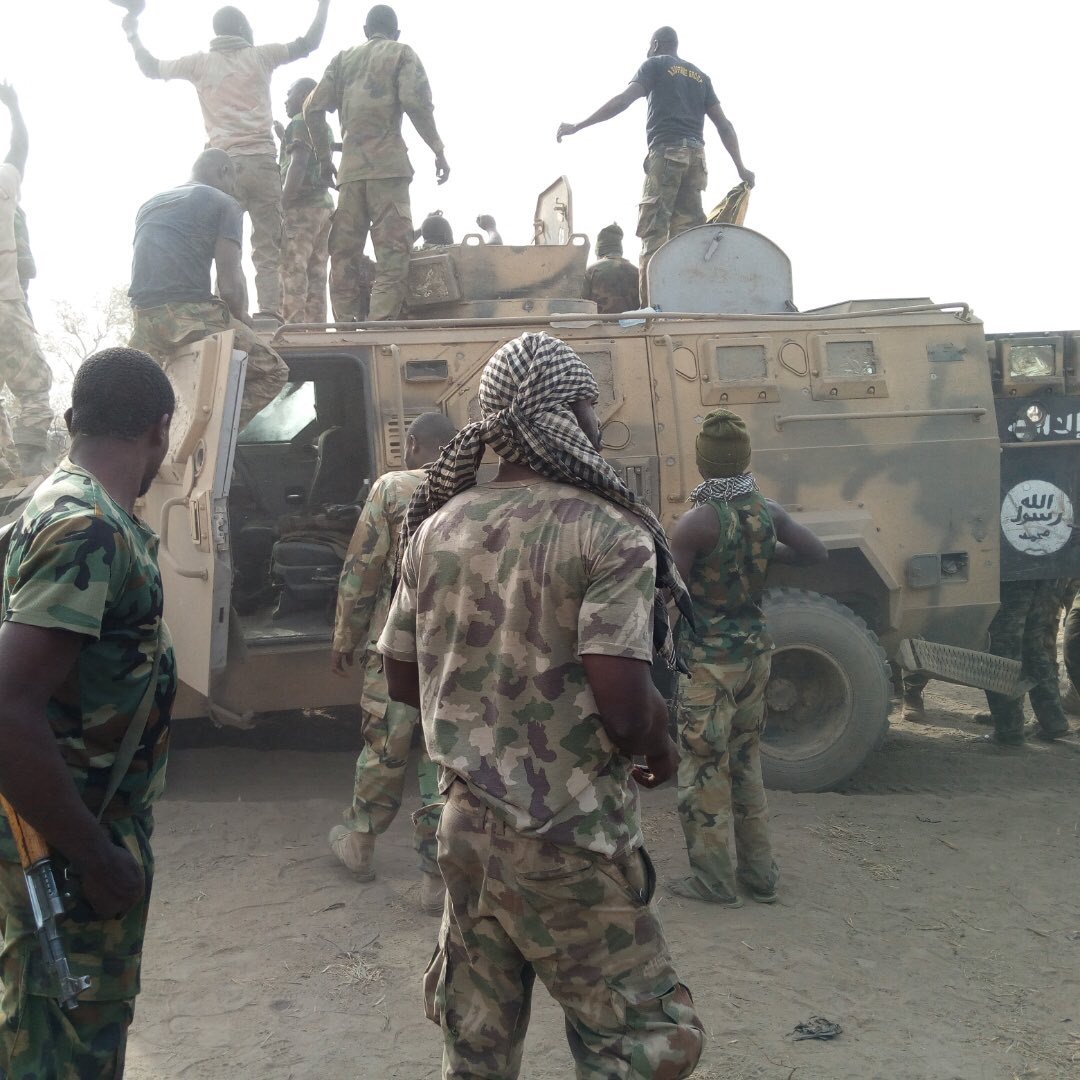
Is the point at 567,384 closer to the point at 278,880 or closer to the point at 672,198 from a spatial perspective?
the point at 278,880

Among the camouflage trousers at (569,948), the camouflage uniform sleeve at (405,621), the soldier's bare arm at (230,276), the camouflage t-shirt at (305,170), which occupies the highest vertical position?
the camouflage t-shirt at (305,170)

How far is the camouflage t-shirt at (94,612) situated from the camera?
1.84 metres

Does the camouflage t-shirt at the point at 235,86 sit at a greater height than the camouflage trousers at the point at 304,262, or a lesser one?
greater

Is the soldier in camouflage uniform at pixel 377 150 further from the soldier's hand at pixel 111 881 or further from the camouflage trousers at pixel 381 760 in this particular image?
the soldier's hand at pixel 111 881

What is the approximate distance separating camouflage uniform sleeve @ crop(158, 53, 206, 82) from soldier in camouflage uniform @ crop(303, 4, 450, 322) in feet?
3.18

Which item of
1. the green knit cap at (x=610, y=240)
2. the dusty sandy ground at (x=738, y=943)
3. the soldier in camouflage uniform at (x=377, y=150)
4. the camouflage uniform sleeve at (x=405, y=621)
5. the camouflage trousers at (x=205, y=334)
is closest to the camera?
the camouflage uniform sleeve at (x=405, y=621)

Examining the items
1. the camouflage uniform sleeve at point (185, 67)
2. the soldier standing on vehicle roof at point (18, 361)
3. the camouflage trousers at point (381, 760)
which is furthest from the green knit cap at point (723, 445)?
the soldier standing on vehicle roof at point (18, 361)

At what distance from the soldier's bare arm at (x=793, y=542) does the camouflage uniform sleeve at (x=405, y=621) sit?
2.19 m

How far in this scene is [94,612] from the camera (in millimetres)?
1854

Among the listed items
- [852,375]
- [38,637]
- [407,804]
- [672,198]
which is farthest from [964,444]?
[38,637]

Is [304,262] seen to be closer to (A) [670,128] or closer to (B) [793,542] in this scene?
(A) [670,128]

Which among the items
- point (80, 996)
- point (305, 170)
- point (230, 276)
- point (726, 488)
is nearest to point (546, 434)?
point (80, 996)

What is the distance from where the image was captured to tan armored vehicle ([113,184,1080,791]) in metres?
5.44

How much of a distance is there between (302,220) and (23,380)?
2170 mm
